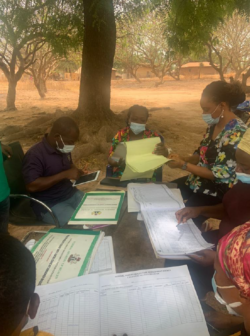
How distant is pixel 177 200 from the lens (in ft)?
6.19

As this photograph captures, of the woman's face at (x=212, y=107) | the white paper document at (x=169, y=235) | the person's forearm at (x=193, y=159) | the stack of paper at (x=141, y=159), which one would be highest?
the woman's face at (x=212, y=107)

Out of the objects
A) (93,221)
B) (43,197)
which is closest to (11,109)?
(43,197)

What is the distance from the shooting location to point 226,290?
104cm

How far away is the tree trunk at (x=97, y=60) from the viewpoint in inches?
237

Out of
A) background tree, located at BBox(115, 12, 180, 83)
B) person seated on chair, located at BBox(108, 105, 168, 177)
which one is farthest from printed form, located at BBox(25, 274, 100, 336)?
background tree, located at BBox(115, 12, 180, 83)

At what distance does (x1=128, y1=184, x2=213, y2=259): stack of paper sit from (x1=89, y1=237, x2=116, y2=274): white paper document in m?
0.24

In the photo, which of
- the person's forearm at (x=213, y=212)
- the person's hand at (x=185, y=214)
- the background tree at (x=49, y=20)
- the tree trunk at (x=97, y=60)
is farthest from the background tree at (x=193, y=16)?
the person's hand at (x=185, y=214)

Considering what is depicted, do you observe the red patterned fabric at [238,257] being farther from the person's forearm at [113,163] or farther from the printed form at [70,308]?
the person's forearm at [113,163]

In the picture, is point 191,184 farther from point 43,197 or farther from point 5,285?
point 5,285

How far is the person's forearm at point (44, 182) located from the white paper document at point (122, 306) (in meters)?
1.35

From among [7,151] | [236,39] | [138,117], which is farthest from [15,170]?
[236,39]

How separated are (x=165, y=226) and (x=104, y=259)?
0.46 metres

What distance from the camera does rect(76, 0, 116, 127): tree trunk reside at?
6.01 metres

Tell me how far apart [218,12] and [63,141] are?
20.0 ft
